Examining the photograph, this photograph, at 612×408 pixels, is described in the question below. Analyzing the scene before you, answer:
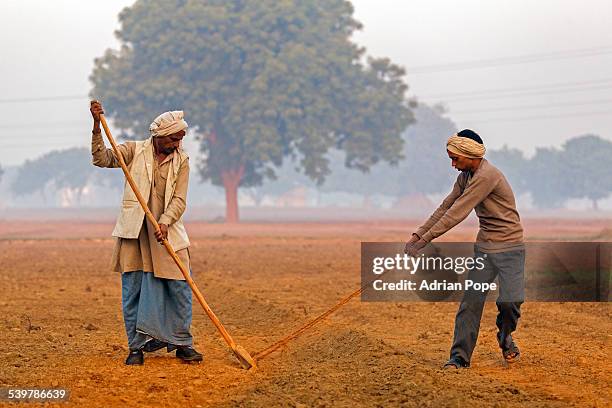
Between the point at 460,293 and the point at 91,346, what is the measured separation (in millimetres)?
3338

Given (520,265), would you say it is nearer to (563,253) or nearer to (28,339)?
(28,339)

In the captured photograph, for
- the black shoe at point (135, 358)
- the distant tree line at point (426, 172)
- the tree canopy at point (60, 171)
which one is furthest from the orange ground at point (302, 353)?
the tree canopy at point (60, 171)

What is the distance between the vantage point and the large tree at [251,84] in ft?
173

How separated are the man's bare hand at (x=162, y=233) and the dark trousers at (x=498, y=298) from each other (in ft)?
7.43

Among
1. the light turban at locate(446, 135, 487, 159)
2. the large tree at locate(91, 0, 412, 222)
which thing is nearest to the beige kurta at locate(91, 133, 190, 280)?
the light turban at locate(446, 135, 487, 159)

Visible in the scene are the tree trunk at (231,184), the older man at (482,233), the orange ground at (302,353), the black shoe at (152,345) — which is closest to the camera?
the orange ground at (302,353)

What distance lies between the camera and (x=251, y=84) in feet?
173

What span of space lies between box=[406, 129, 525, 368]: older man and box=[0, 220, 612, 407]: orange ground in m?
0.36

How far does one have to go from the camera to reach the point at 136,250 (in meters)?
7.88

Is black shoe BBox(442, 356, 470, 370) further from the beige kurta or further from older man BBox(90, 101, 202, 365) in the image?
the beige kurta

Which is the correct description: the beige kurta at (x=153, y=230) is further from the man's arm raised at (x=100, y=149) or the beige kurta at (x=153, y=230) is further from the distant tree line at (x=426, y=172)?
the distant tree line at (x=426, y=172)

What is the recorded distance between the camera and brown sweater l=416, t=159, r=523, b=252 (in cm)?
750

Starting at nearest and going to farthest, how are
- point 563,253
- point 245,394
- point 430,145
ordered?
point 245,394 → point 563,253 → point 430,145

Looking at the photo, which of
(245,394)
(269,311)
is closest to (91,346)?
(245,394)
